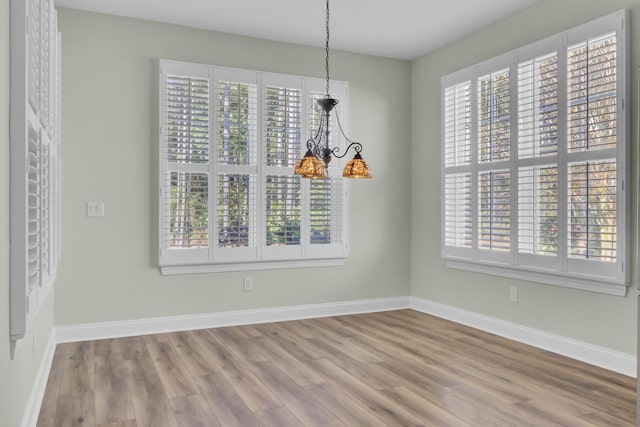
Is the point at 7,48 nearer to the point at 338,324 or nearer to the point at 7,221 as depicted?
the point at 7,221

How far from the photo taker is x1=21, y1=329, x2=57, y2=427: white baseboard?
8.29 ft

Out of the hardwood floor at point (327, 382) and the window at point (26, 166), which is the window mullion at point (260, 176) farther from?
the window at point (26, 166)

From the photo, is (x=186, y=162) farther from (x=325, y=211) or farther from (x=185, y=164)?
(x=325, y=211)

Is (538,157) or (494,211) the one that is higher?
(538,157)

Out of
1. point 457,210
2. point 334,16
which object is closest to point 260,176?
point 334,16

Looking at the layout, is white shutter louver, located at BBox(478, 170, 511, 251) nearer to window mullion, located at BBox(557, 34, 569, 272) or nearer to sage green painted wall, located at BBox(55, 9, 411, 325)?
window mullion, located at BBox(557, 34, 569, 272)

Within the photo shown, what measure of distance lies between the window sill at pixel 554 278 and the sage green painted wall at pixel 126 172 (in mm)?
1568

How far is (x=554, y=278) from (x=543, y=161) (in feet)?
3.08

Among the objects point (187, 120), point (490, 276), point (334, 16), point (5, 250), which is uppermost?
point (334, 16)

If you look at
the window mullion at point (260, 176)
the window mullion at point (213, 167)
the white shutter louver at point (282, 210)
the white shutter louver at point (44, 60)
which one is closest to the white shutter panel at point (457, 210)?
the white shutter louver at point (282, 210)

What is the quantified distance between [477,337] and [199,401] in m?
2.56

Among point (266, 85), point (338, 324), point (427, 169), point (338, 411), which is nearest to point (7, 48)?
point (338, 411)

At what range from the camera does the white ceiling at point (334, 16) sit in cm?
416

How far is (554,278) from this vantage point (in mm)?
3973
